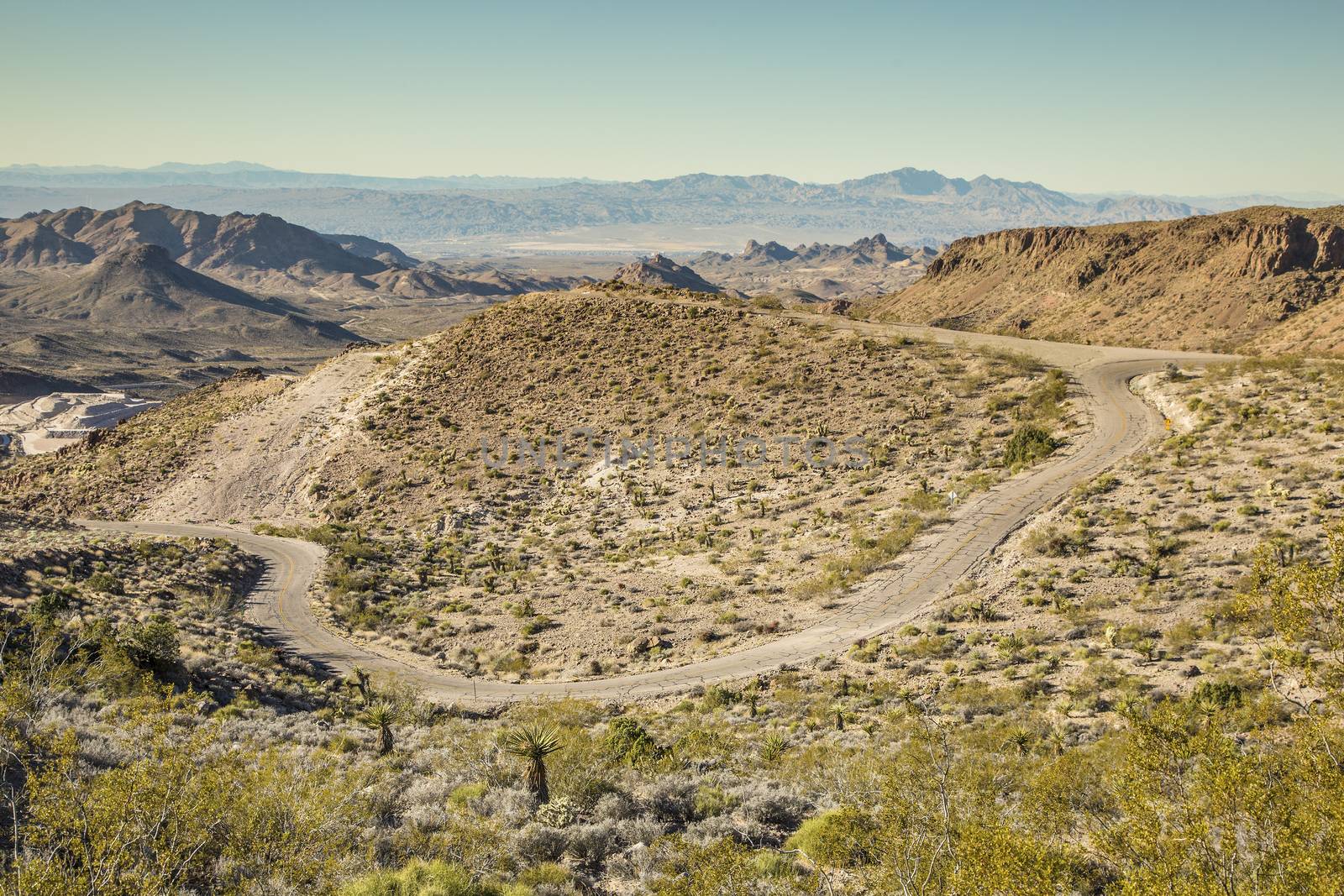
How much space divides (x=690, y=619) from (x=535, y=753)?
1544 centimetres

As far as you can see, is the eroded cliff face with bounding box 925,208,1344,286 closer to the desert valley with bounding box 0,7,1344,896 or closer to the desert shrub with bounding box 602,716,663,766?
the desert valley with bounding box 0,7,1344,896

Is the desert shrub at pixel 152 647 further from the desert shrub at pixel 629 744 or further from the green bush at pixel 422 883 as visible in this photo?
the green bush at pixel 422 883

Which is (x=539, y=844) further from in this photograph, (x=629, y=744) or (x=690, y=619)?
(x=690, y=619)

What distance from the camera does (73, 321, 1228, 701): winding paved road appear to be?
28.7 meters

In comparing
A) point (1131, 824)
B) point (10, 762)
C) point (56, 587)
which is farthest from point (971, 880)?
point (56, 587)

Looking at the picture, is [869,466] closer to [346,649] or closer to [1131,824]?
[346,649]

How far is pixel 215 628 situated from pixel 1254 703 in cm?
3745

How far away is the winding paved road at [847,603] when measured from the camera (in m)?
28.7

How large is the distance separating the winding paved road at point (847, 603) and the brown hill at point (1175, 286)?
36.4 meters

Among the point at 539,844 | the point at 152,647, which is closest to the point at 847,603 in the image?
the point at 539,844

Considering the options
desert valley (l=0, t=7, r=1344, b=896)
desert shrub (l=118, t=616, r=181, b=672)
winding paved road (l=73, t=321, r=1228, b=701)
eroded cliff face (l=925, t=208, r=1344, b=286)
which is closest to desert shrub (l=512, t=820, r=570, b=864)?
desert valley (l=0, t=7, r=1344, b=896)

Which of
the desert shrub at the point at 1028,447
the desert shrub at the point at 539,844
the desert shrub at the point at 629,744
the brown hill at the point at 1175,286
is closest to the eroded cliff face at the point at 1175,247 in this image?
the brown hill at the point at 1175,286

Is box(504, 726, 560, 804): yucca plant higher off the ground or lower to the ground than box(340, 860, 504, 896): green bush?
lower

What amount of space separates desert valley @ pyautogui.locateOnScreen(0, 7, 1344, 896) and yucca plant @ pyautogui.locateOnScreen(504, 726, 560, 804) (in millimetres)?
158
